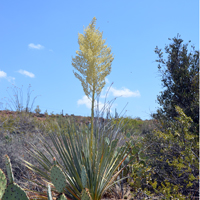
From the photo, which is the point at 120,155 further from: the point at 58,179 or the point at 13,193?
the point at 13,193

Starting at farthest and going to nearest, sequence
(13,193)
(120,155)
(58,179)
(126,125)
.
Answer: (126,125), (120,155), (58,179), (13,193)

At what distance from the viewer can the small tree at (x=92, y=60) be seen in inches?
155

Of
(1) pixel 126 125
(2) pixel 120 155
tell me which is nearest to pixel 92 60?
(2) pixel 120 155

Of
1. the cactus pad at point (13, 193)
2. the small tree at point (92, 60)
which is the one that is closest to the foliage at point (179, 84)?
the small tree at point (92, 60)

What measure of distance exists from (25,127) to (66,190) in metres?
6.28

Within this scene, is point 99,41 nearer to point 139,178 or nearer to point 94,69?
point 94,69

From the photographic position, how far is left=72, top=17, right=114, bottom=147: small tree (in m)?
3.93

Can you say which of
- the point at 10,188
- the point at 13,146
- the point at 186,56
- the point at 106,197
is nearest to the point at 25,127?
the point at 13,146

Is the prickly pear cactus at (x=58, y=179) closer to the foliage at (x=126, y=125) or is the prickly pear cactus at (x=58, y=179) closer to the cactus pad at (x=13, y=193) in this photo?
the cactus pad at (x=13, y=193)

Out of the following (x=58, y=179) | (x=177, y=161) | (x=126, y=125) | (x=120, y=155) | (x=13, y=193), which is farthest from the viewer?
(x=126, y=125)

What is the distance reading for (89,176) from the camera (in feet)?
11.1

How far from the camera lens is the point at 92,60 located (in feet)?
12.9

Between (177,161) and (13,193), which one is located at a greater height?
(177,161)

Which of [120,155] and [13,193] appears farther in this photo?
[120,155]
